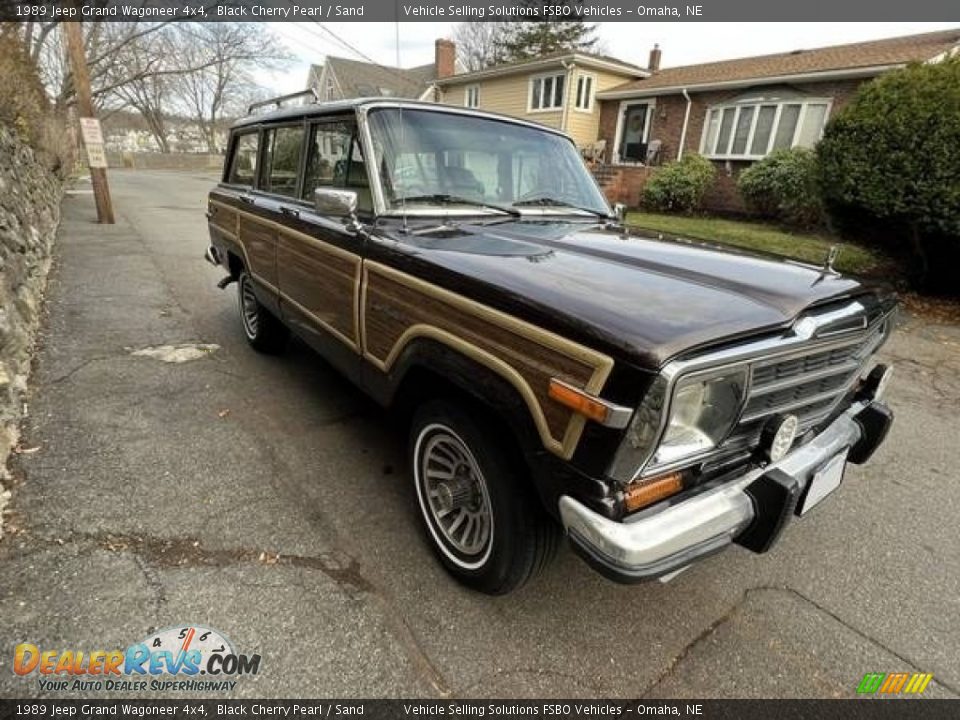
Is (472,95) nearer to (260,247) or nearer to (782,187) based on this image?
(782,187)

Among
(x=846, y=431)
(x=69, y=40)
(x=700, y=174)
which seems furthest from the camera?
(x=700, y=174)

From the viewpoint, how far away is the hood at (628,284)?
60.7 inches

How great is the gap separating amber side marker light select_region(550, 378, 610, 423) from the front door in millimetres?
19665

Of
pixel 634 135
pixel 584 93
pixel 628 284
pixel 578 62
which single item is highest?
pixel 578 62

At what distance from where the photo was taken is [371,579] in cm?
231

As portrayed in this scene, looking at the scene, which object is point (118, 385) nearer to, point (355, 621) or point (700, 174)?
point (355, 621)

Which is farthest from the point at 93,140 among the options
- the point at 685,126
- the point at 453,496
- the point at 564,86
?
the point at 685,126

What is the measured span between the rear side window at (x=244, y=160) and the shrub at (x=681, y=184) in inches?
503

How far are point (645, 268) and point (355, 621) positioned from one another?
1.78 metres

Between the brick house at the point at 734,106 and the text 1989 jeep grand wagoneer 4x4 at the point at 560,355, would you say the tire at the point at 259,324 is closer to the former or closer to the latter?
the text 1989 jeep grand wagoneer 4x4 at the point at 560,355

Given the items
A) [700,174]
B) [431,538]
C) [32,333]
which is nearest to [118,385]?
[32,333]

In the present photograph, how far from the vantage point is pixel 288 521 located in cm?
265

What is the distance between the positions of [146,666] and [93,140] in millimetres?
12440

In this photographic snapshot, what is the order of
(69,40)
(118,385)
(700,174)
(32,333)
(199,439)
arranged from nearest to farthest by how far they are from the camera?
(199,439) < (118,385) < (32,333) < (69,40) < (700,174)
